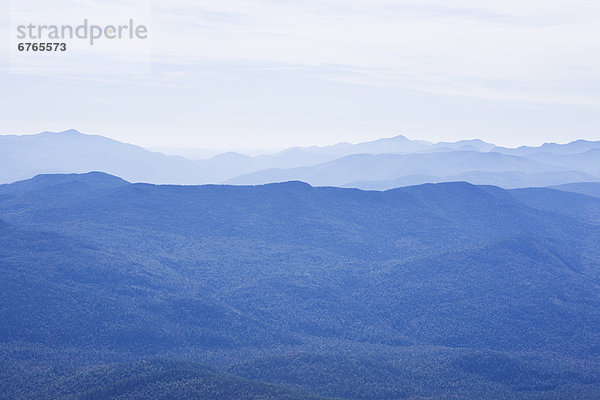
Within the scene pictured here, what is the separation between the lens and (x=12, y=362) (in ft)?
227

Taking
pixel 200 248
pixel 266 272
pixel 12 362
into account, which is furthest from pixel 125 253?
pixel 12 362

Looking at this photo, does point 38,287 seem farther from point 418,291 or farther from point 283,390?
point 418,291

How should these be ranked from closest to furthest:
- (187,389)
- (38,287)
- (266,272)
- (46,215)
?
1. (187,389)
2. (38,287)
3. (266,272)
4. (46,215)

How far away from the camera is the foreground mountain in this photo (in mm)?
67500

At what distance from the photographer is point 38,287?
290 ft

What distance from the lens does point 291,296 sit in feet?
332

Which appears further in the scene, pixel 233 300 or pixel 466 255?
pixel 466 255

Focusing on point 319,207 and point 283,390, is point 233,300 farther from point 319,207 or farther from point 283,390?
point 319,207

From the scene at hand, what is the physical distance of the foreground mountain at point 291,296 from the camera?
67.5m

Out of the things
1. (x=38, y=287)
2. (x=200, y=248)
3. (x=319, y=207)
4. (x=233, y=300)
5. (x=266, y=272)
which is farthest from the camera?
(x=319, y=207)

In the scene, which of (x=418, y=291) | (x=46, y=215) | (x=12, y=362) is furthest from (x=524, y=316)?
(x=46, y=215)

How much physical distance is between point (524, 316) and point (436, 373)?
1136 inches

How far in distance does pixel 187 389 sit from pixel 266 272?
56322 millimetres

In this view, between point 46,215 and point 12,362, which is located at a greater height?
point 46,215
